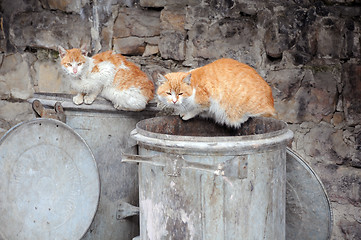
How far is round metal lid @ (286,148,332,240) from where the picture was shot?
167 centimetres

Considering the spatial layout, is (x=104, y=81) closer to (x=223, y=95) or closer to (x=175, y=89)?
(x=175, y=89)

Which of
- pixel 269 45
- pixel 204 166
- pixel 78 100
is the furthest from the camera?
pixel 269 45

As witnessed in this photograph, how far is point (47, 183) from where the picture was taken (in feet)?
5.84

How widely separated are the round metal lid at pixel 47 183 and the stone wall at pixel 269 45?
91 cm

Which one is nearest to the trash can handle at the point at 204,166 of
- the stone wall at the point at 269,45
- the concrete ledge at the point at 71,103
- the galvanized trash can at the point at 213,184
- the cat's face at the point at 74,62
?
the galvanized trash can at the point at 213,184

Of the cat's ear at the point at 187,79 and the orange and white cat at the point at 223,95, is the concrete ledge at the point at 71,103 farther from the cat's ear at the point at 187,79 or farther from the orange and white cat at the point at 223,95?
the cat's ear at the point at 187,79

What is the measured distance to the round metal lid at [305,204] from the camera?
5.49 ft

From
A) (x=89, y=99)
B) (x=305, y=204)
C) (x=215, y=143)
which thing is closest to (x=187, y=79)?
(x=215, y=143)

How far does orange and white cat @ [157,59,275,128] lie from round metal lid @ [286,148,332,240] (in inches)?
9.3

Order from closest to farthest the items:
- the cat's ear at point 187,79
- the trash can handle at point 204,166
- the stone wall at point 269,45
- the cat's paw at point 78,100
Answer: the trash can handle at point 204,166
the cat's ear at point 187,79
the cat's paw at point 78,100
the stone wall at point 269,45

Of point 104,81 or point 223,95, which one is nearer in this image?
point 223,95

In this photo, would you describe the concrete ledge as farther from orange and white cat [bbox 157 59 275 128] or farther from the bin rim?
the bin rim

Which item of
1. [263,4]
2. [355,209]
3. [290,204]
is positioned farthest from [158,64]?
[355,209]

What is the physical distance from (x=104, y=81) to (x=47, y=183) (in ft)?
1.73
